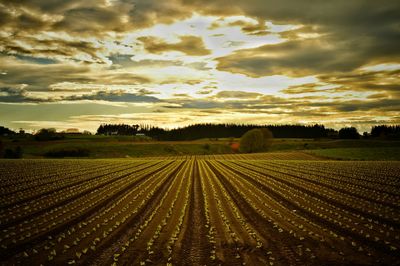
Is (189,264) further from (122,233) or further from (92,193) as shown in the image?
(92,193)

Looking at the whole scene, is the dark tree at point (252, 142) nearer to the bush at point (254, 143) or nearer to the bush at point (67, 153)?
A: the bush at point (254, 143)

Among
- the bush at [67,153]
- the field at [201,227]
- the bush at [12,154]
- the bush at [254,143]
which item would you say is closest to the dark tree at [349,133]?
the bush at [254,143]

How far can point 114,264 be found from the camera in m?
9.65

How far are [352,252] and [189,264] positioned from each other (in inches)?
226

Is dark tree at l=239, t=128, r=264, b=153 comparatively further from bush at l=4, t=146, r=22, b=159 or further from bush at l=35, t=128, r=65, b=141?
bush at l=35, t=128, r=65, b=141

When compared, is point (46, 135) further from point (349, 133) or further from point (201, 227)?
point (349, 133)

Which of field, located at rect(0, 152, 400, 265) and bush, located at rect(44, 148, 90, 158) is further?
bush, located at rect(44, 148, 90, 158)

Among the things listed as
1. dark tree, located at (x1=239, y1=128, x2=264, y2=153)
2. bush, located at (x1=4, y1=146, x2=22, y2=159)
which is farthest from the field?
dark tree, located at (x1=239, y1=128, x2=264, y2=153)

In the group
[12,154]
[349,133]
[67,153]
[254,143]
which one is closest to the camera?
[12,154]

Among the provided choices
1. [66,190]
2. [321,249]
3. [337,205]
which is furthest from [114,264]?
[66,190]

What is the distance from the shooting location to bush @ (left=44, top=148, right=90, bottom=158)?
8750 centimetres

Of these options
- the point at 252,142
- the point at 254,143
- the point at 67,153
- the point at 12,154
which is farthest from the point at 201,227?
the point at 252,142

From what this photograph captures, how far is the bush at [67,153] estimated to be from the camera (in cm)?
8750

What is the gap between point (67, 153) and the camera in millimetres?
89500
